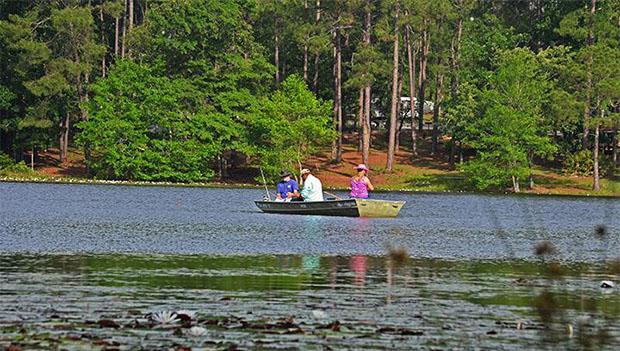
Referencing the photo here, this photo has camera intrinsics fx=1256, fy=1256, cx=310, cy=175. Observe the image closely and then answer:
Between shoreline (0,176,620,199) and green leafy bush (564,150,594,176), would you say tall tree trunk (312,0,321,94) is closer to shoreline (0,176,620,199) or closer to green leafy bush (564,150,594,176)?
shoreline (0,176,620,199)

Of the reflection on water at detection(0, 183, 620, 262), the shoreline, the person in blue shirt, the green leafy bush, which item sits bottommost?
the shoreline

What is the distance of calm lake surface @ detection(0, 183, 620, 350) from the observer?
14.5 metres

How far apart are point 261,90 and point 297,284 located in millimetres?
71198

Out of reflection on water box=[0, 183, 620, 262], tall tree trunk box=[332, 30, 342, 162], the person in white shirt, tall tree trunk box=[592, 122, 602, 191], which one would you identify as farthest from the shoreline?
the person in white shirt

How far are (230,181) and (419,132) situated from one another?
2401 centimetres

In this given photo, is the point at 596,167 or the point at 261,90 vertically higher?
the point at 261,90

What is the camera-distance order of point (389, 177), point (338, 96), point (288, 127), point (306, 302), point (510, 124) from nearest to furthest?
point (306, 302)
point (510, 124)
point (288, 127)
point (389, 177)
point (338, 96)

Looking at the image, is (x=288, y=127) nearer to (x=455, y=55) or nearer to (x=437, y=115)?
(x=437, y=115)

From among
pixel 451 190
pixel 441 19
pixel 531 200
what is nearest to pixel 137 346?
pixel 531 200

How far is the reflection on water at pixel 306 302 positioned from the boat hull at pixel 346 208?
58.8 feet

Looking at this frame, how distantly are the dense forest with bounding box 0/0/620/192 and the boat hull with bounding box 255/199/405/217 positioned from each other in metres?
37.8

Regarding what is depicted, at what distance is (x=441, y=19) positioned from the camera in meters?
96.7

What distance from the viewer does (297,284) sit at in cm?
2064

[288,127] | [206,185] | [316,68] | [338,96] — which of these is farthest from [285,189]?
[316,68]
